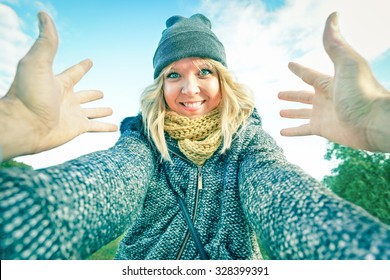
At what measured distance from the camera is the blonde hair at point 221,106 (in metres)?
1.67

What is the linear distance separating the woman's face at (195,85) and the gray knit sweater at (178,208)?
273 millimetres

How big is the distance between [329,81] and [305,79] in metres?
0.13

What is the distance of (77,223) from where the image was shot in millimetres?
884

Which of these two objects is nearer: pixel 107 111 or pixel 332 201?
pixel 332 201

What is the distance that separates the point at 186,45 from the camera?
181 centimetres

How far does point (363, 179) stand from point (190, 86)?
1178 cm

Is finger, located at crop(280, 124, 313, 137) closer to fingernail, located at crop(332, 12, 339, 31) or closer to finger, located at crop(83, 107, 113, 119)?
fingernail, located at crop(332, 12, 339, 31)

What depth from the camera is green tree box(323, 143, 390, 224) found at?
9.88 meters

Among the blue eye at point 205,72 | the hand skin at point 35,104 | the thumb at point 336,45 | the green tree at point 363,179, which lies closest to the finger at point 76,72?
the hand skin at point 35,104

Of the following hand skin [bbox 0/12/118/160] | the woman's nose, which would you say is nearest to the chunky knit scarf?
the woman's nose

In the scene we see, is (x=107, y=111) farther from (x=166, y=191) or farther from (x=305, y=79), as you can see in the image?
(x=305, y=79)

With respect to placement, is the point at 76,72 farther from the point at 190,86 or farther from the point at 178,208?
the point at 178,208

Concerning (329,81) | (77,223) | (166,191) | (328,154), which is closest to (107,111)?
(166,191)

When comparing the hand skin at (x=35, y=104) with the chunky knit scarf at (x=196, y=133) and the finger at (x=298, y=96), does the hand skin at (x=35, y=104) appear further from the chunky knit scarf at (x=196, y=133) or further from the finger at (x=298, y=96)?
the finger at (x=298, y=96)
